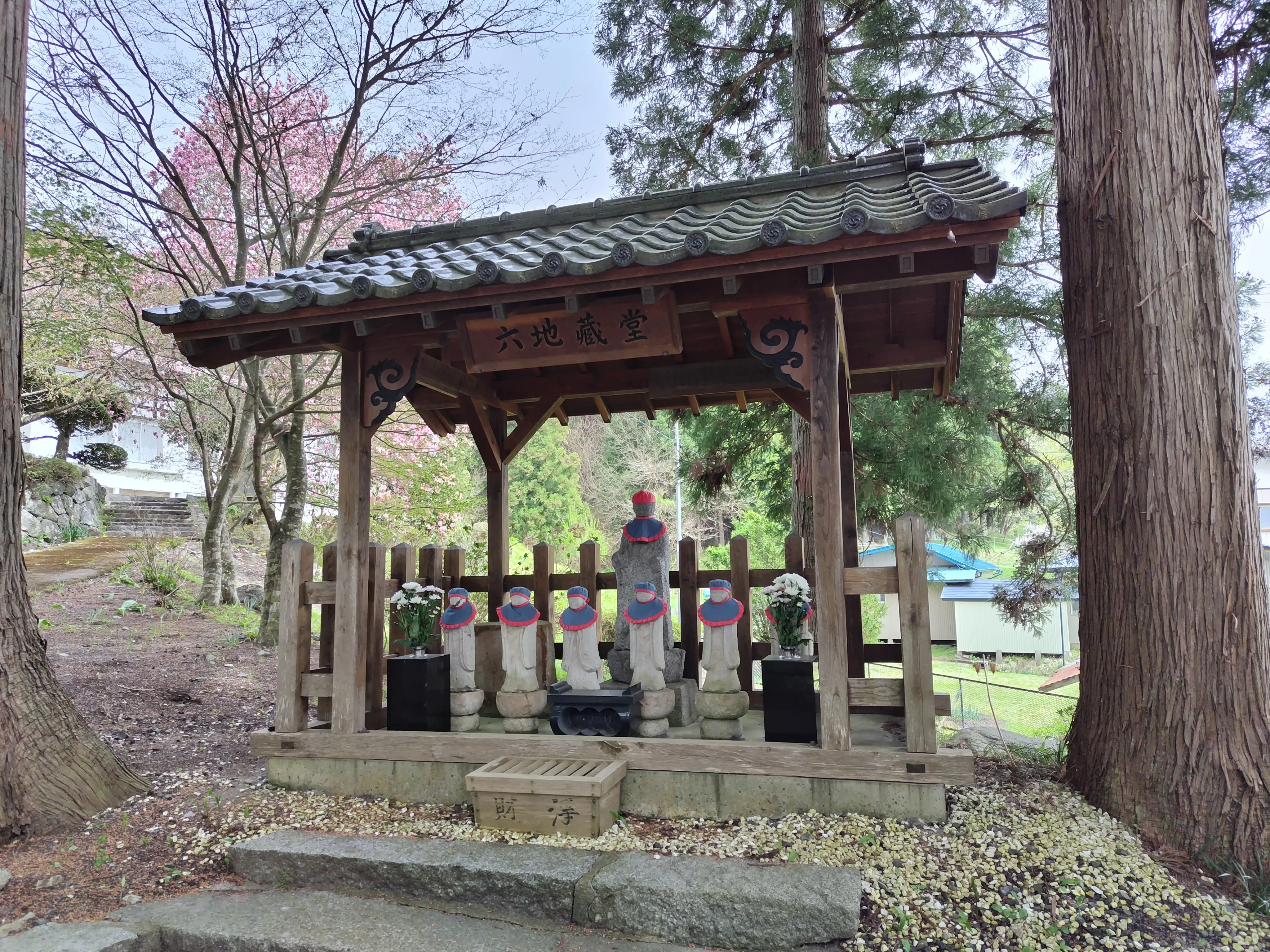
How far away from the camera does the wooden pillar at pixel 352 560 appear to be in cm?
441

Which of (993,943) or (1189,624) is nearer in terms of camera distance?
(993,943)

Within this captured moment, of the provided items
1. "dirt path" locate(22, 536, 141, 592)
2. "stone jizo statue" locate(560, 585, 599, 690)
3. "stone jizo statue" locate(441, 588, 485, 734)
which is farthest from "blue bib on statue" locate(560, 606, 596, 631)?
"dirt path" locate(22, 536, 141, 592)

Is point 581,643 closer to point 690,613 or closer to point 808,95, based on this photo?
point 690,613

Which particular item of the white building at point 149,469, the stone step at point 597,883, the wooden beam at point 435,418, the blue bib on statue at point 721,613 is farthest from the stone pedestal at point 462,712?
the white building at point 149,469

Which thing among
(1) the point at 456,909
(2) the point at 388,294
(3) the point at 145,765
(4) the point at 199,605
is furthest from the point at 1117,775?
(4) the point at 199,605

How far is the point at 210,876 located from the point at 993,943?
338cm

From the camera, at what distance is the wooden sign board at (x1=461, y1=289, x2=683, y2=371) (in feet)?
13.5

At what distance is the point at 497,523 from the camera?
613 cm

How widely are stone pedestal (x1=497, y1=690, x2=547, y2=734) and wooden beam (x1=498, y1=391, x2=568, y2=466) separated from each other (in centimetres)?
213

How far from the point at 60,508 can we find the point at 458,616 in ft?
54.4

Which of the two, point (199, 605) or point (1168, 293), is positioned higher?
point (1168, 293)

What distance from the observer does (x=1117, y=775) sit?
11.8ft

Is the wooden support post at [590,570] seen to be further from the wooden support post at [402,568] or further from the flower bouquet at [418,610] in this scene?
the wooden support post at [402,568]

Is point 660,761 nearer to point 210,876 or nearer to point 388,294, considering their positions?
point 210,876
